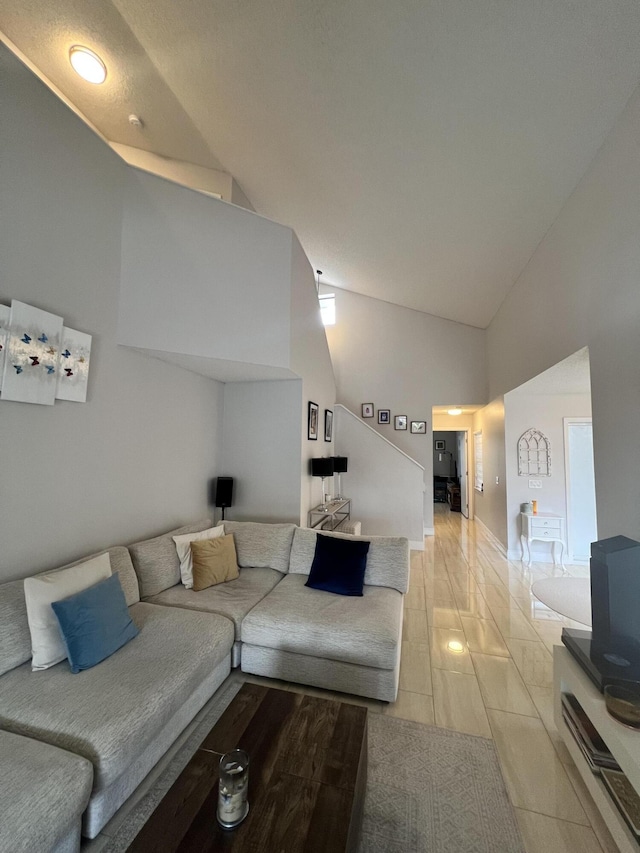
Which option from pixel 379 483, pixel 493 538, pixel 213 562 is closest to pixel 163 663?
pixel 213 562

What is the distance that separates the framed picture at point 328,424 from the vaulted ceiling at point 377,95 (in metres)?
2.52

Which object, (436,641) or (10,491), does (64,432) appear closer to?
(10,491)

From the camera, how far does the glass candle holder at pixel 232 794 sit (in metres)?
0.99

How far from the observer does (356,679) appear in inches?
80.0

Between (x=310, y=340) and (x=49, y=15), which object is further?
(x=310, y=340)

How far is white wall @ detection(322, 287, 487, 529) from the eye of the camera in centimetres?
633

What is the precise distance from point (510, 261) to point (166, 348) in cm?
413

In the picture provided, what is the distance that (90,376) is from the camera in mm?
2473

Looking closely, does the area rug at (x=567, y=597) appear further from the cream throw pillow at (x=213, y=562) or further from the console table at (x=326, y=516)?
the cream throw pillow at (x=213, y=562)

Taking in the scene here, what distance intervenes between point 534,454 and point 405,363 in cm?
285

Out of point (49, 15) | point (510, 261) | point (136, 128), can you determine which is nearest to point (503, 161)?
point (510, 261)

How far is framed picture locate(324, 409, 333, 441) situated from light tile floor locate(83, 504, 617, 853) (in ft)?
7.34

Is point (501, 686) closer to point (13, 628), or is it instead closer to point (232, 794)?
point (232, 794)

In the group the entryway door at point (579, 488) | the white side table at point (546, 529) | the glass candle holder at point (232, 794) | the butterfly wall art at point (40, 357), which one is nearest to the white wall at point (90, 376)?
the butterfly wall art at point (40, 357)
